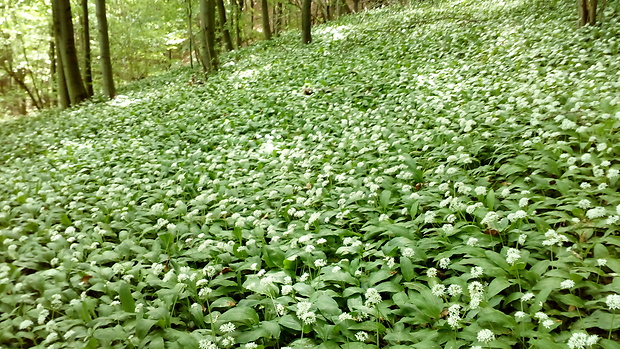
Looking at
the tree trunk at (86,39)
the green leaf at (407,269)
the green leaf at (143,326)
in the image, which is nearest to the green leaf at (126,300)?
the green leaf at (143,326)

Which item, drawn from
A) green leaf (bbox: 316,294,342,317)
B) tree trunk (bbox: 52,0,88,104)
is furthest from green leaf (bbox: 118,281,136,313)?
tree trunk (bbox: 52,0,88,104)

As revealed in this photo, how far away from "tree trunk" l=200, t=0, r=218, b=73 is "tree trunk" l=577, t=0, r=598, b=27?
30.3 feet

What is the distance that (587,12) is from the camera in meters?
7.69

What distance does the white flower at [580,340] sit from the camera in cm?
191

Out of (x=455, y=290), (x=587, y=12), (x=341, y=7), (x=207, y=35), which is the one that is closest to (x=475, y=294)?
(x=455, y=290)

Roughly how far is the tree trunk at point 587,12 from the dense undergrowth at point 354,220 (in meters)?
0.40

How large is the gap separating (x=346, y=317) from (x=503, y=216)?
5.46 ft

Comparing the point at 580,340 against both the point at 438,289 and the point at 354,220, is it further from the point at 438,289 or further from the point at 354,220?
the point at 354,220

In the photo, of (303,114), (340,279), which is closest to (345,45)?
(303,114)

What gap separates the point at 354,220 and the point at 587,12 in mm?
7300

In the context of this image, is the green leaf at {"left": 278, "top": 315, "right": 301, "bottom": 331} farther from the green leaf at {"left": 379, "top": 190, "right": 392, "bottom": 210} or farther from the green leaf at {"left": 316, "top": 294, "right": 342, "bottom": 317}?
the green leaf at {"left": 379, "top": 190, "right": 392, "bottom": 210}

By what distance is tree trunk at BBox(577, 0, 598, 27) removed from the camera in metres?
7.52

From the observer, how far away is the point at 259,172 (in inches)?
211

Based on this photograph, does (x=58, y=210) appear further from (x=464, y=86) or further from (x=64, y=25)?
(x=64, y=25)
